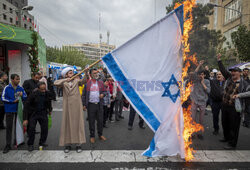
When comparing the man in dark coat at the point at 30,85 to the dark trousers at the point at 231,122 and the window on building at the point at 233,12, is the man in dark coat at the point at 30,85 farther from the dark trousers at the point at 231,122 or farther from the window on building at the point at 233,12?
the window on building at the point at 233,12

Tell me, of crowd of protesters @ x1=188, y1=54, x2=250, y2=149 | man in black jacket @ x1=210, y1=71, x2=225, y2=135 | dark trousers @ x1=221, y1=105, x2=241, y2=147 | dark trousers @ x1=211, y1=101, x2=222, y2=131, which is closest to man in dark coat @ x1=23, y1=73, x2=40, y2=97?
crowd of protesters @ x1=188, y1=54, x2=250, y2=149

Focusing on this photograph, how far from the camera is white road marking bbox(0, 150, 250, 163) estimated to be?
11.8 ft

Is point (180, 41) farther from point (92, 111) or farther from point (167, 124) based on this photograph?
point (92, 111)

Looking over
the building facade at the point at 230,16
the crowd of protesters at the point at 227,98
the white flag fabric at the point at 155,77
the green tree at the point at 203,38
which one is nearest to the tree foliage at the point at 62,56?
the green tree at the point at 203,38

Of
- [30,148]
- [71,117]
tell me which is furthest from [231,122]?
[30,148]

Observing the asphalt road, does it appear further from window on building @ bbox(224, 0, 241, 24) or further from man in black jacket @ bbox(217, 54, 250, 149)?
window on building @ bbox(224, 0, 241, 24)

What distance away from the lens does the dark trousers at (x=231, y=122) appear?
13.7ft

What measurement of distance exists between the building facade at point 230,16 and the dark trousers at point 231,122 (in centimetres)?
2030

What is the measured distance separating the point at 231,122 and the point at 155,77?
8.50ft

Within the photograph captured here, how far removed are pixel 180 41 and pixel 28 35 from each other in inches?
400

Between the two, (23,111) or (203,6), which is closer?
(23,111)

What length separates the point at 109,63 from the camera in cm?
344

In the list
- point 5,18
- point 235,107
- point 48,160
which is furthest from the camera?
point 5,18

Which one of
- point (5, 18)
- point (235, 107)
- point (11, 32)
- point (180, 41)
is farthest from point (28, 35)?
point (5, 18)
